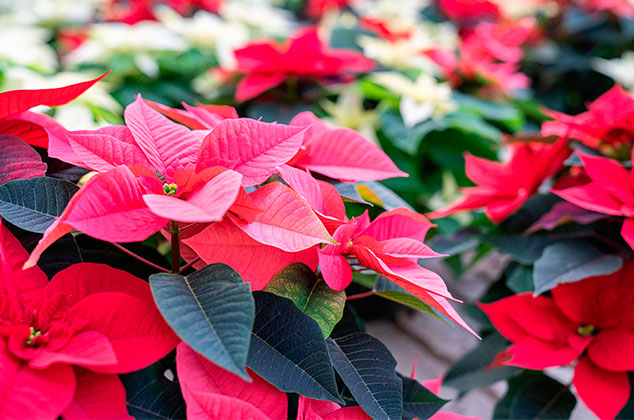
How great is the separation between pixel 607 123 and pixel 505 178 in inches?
4.9

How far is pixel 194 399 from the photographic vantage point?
0.32m

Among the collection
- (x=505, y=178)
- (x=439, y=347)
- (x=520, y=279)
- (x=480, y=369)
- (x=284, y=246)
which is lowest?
(x=439, y=347)

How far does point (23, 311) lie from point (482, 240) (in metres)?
0.50

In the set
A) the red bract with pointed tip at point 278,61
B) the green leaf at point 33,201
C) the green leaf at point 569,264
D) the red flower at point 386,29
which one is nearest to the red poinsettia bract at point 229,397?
the green leaf at point 33,201

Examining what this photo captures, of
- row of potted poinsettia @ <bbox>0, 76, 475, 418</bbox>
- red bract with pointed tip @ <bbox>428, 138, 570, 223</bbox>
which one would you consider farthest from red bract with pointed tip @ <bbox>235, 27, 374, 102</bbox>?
row of potted poinsettia @ <bbox>0, 76, 475, 418</bbox>

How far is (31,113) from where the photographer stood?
1.51 feet

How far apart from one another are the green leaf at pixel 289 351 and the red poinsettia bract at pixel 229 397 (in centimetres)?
2

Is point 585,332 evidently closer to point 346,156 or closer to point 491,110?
point 346,156

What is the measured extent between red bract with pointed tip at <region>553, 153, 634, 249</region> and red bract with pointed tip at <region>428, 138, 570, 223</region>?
0.21 ft

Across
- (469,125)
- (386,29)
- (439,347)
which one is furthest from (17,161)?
(386,29)

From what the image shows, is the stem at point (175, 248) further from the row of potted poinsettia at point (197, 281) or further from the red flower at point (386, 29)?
the red flower at point (386, 29)

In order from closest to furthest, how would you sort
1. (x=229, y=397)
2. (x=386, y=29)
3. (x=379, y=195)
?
(x=229, y=397) < (x=379, y=195) < (x=386, y=29)

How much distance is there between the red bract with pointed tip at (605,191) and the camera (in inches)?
20.3

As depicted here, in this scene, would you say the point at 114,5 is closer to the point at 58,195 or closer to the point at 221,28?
the point at 221,28
